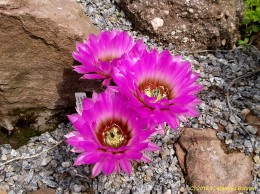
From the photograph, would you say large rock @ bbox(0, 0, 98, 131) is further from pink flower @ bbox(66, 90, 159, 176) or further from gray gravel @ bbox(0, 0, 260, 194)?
pink flower @ bbox(66, 90, 159, 176)

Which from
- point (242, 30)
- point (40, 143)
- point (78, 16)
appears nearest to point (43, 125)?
point (40, 143)

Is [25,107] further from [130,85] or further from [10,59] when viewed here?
[130,85]

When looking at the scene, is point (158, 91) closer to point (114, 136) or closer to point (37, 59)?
point (114, 136)

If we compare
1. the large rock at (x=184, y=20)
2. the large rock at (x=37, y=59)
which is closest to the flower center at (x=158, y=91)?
the large rock at (x=37, y=59)

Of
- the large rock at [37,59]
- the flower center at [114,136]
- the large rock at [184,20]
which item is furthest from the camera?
the large rock at [184,20]

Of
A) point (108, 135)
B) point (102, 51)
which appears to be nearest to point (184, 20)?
point (102, 51)

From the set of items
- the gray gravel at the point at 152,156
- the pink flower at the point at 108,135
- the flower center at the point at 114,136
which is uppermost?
the pink flower at the point at 108,135

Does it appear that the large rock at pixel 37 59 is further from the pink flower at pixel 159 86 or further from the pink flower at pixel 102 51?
the pink flower at pixel 159 86
